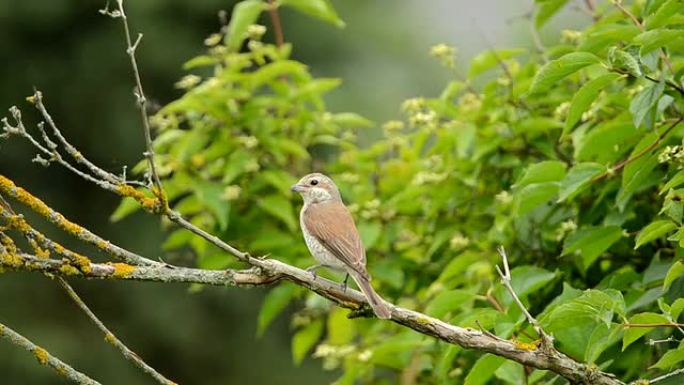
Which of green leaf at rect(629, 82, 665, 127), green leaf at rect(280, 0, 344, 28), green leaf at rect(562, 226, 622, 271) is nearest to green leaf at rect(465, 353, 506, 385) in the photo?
green leaf at rect(562, 226, 622, 271)

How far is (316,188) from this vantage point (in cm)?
598

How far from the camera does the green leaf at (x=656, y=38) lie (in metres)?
3.78

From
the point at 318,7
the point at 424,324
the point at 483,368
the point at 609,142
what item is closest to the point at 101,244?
the point at 424,324

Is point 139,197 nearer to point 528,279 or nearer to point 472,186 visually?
point 528,279

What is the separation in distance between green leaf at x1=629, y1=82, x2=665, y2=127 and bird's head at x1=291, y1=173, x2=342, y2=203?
6.98ft

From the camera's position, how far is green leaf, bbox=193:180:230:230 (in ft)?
19.7

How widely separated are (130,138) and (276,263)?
1222cm

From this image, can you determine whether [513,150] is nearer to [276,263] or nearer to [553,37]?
[276,263]

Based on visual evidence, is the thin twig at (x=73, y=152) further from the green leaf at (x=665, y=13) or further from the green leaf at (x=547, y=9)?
the green leaf at (x=547, y=9)

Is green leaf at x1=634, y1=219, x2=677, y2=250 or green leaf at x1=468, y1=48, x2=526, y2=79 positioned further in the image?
green leaf at x1=468, y1=48, x2=526, y2=79

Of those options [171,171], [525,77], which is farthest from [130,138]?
[525,77]

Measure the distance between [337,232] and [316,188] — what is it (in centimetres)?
61

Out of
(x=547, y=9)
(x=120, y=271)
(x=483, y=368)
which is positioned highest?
(x=547, y=9)

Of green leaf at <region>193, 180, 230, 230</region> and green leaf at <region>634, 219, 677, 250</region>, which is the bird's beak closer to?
green leaf at <region>193, 180, 230, 230</region>
